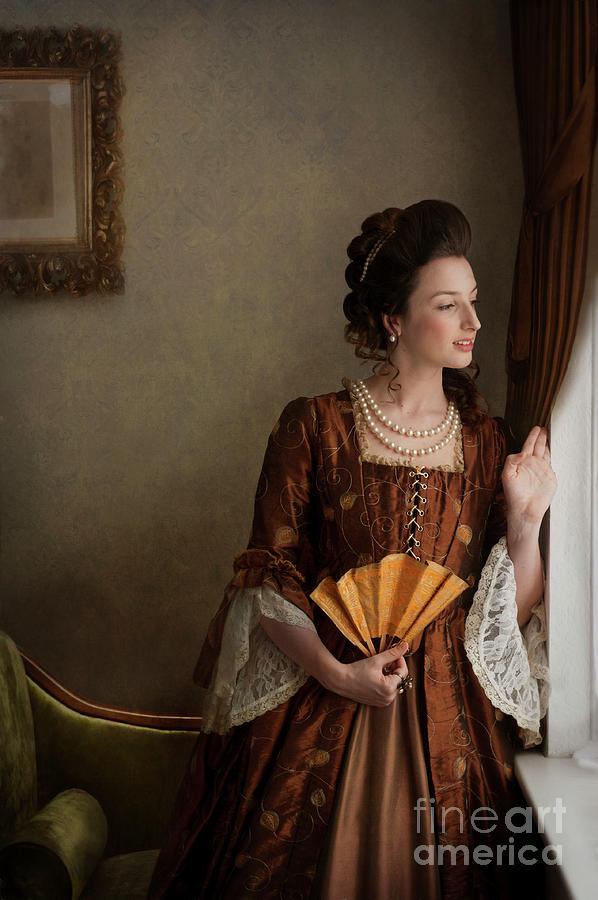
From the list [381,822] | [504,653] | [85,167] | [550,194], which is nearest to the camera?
[381,822]

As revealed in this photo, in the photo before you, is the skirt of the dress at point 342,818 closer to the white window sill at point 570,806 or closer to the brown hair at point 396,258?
the white window sill at point 570,806

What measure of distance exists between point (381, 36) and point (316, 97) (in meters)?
0.21

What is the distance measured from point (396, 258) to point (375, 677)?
0.75m

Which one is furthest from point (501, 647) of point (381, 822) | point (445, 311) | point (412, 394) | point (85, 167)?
point (85, 167)

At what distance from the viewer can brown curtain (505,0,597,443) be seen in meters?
1.55

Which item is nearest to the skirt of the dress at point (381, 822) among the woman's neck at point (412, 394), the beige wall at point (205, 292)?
the woman's neck at point (412, 394)

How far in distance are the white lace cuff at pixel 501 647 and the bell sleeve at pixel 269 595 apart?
297mm

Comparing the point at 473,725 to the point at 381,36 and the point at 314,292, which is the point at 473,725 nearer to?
the point at 314,292

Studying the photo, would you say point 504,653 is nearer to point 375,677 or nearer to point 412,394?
point 375,677

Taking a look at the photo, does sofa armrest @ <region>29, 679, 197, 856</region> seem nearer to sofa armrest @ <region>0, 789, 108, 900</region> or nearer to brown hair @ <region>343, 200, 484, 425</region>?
sofa armrest @ <region>0, 789, 108, 900</region>

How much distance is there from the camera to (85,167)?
215 cm

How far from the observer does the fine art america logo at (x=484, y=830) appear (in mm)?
1424

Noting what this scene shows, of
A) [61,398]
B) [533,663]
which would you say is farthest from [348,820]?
[61,398]

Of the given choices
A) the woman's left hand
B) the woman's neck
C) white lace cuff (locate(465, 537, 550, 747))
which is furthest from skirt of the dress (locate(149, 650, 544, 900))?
the woman's neck
